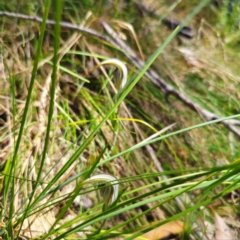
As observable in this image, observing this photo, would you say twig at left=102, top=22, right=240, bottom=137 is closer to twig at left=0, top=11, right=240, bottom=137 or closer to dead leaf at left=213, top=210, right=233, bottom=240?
twig at left=0, top=11, right=240, bottom=137

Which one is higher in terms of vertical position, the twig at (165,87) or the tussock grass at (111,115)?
the twig at (165,87)

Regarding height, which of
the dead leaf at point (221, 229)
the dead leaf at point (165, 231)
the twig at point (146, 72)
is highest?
the twig at point (146, 72)

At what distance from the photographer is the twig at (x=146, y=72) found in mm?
1202

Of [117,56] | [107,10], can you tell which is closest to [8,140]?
[117,56]

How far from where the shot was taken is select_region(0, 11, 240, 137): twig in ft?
3.94

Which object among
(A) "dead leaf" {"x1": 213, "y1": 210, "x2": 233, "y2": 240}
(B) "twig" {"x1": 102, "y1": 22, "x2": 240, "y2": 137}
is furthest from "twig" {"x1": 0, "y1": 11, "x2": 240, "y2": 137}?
(A) "dead leaf" {"x1": 213, "y1": 210, "x2": 233, "y2": 240}

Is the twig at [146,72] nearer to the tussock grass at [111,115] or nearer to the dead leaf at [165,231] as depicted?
the tussock grass at [111,115]

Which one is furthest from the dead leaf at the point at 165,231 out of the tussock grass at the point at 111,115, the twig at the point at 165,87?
the twig at the point at 165,87

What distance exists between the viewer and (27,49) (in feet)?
3.97

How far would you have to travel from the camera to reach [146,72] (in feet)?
4.14

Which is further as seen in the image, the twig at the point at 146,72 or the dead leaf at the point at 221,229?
the twig at the point at 146,72

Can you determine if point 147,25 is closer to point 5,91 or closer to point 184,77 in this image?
point 184,77

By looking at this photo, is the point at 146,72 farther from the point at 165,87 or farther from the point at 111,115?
the point at 111,115

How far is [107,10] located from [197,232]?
2.62 feet
